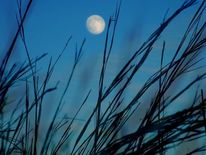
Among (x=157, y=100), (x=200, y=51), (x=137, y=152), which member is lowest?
(x=137, y=152)

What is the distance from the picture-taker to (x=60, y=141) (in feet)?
3.09

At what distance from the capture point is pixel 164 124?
0.70 metres

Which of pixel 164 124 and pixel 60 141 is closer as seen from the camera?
pixel 164 124

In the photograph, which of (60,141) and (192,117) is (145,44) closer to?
(192,117)

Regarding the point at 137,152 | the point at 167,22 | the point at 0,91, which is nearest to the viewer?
→ the point at 137,152

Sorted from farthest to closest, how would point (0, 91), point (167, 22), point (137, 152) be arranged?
1. point (0, 91)
2. point (167, 22)
3. point (137, 152)

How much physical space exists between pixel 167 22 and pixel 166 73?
0.35 ft

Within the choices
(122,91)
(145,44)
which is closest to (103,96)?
(122,91)

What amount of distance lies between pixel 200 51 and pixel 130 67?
153 millimetres

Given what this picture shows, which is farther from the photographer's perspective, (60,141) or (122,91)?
(60,141)

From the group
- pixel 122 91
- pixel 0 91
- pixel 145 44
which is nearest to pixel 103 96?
pixel 122 91

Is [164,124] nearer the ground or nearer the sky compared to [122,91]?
nearer the ground

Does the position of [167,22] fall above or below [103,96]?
above

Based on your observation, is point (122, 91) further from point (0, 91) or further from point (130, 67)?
point (0, 91)
